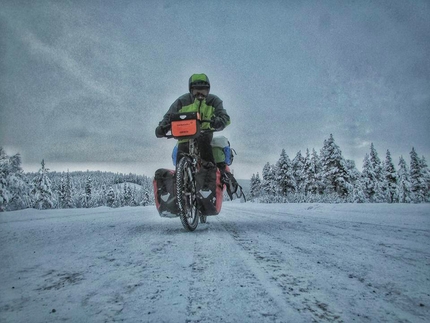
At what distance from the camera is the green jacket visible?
4.11 m

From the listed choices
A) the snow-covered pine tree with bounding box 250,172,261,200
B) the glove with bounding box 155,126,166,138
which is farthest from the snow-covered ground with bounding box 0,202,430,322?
the snow-covered pine tree with bounding box 250,172,261,200

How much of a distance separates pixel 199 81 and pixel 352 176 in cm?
3948

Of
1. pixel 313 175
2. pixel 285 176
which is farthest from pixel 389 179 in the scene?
pixel 285 176

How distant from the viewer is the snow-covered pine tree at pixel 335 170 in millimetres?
33669

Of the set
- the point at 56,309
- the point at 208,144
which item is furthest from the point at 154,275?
the point at 208,144

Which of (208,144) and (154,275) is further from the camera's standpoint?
(208,144)

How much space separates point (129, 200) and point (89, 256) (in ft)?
324

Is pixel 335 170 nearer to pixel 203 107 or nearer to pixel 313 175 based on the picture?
pixel 313 175

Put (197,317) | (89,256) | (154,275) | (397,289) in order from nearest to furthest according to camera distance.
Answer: (197,317), (397,289), (154,275), (89,256)

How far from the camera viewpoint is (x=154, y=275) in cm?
143

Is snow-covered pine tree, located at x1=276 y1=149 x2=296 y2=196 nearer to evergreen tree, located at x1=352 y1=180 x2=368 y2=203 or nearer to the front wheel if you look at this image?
evergreen tree, located at x1=352 y1=180 x2=368 y2=203

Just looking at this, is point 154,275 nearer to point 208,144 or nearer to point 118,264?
point 118,264

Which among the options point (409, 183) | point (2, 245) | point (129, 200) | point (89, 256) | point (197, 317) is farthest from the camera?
point (129, 200)

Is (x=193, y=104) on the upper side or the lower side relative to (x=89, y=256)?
upper
